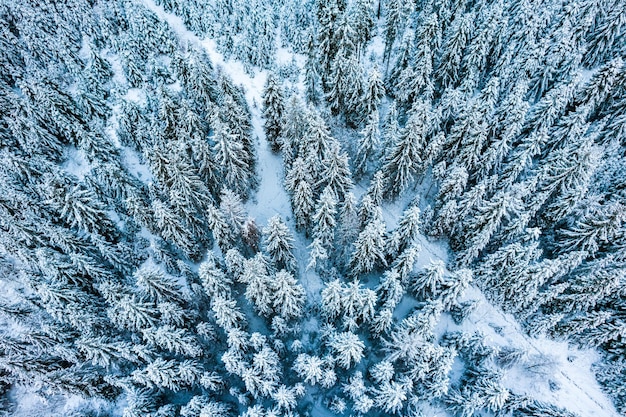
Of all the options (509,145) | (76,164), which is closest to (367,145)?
(509,145)

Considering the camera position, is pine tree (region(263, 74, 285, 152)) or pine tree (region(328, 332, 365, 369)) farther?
pine tree (region(263, 74, 285, 152))

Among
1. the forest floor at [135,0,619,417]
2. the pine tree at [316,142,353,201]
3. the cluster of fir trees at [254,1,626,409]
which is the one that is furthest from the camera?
the pine tree at [316,142,353,201]

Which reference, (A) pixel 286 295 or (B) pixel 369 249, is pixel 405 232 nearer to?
(B) pixel 369 249

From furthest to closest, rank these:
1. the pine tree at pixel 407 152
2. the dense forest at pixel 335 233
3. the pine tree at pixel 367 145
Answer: the pine tree at pixel 367 145 → the pine tree at pixel 407 152 → the dense forest at pixel 335 233

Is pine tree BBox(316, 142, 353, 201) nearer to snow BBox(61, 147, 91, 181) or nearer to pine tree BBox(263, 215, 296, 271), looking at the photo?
pine tree BBox(263, 215, 296, 271)

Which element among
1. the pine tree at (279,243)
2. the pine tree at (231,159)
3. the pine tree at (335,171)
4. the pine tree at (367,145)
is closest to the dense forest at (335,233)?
the pine tree at (279,243)

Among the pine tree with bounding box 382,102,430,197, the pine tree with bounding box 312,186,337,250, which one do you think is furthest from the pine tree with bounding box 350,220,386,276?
the pine tree with bounding box 382,102,430,197

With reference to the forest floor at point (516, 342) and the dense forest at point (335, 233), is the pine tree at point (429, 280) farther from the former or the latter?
the forest floor at point (516, 342)

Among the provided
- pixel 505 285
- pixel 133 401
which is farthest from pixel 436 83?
pixel 133 401

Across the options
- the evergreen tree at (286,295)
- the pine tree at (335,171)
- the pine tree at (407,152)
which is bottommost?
the evergreen tree at (286,295)
